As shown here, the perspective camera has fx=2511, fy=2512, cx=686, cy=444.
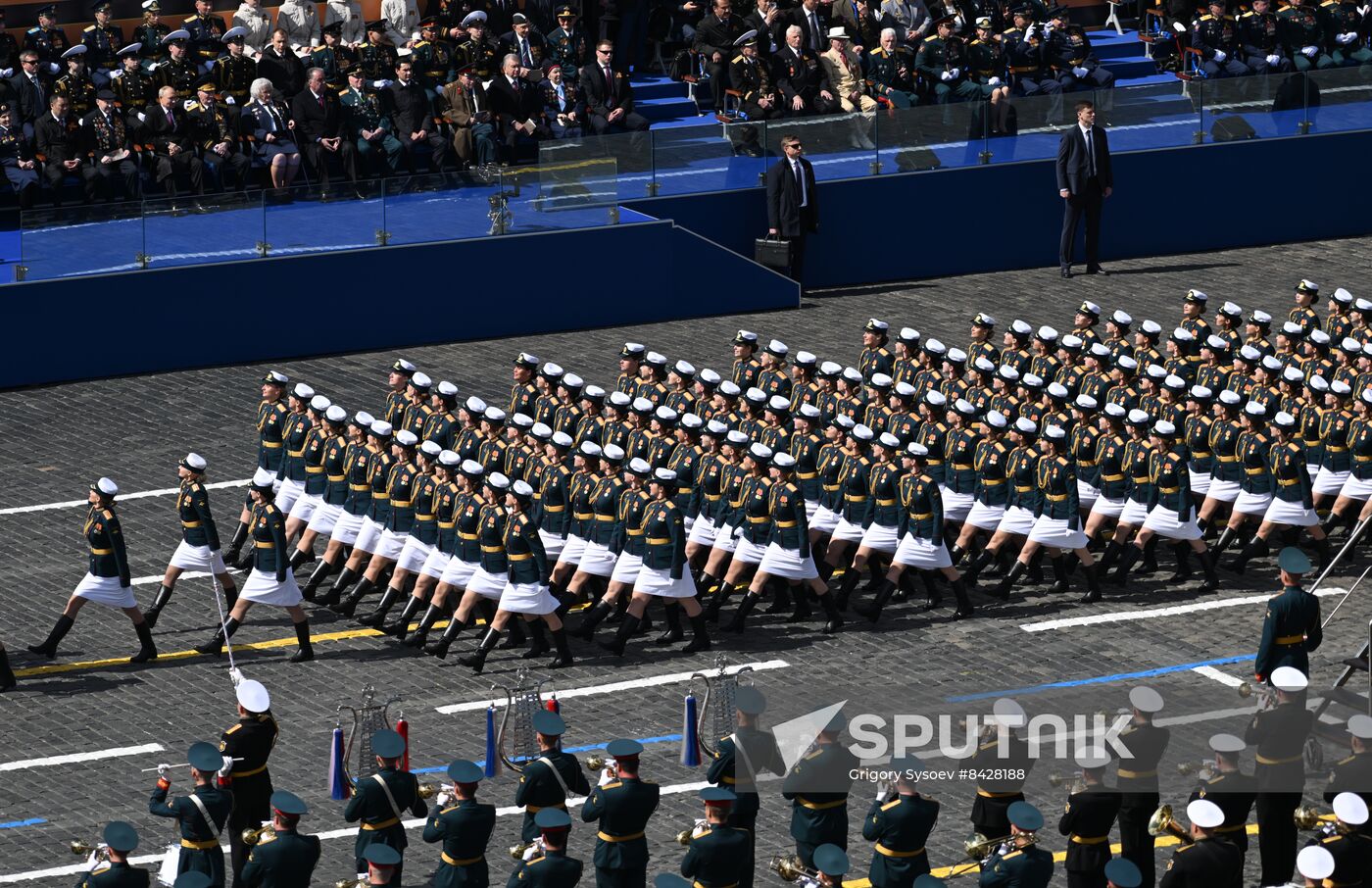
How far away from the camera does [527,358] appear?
1063 inches

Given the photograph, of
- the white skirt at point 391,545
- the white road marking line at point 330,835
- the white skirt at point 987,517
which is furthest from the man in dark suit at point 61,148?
the white road marking line at point 330,835

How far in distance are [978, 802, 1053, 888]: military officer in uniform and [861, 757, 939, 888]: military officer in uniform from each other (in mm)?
681

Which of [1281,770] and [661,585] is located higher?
[1281,770]

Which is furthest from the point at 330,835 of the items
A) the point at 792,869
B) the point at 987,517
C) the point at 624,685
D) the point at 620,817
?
the point at 987,517

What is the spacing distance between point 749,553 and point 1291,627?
18.2ft

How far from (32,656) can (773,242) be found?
46.2 feet

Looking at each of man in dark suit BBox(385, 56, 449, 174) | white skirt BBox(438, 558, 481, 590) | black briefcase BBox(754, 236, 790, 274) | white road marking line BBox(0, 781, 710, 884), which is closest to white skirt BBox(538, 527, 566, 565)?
white skirt BBox(438, 558, 481, 590)

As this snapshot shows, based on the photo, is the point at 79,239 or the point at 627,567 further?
the point at 79,239

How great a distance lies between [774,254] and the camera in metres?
34.0

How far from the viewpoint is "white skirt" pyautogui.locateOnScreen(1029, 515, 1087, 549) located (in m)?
24.0

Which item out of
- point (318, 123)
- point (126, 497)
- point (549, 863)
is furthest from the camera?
point (318, 123)

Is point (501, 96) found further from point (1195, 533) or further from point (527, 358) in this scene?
point (1195, 533)

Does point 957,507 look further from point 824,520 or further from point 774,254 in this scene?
point 774,254

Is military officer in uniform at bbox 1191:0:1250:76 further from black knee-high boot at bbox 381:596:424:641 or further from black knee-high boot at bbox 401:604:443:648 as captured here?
black knee-high boot at bbox 401:604:443:648
